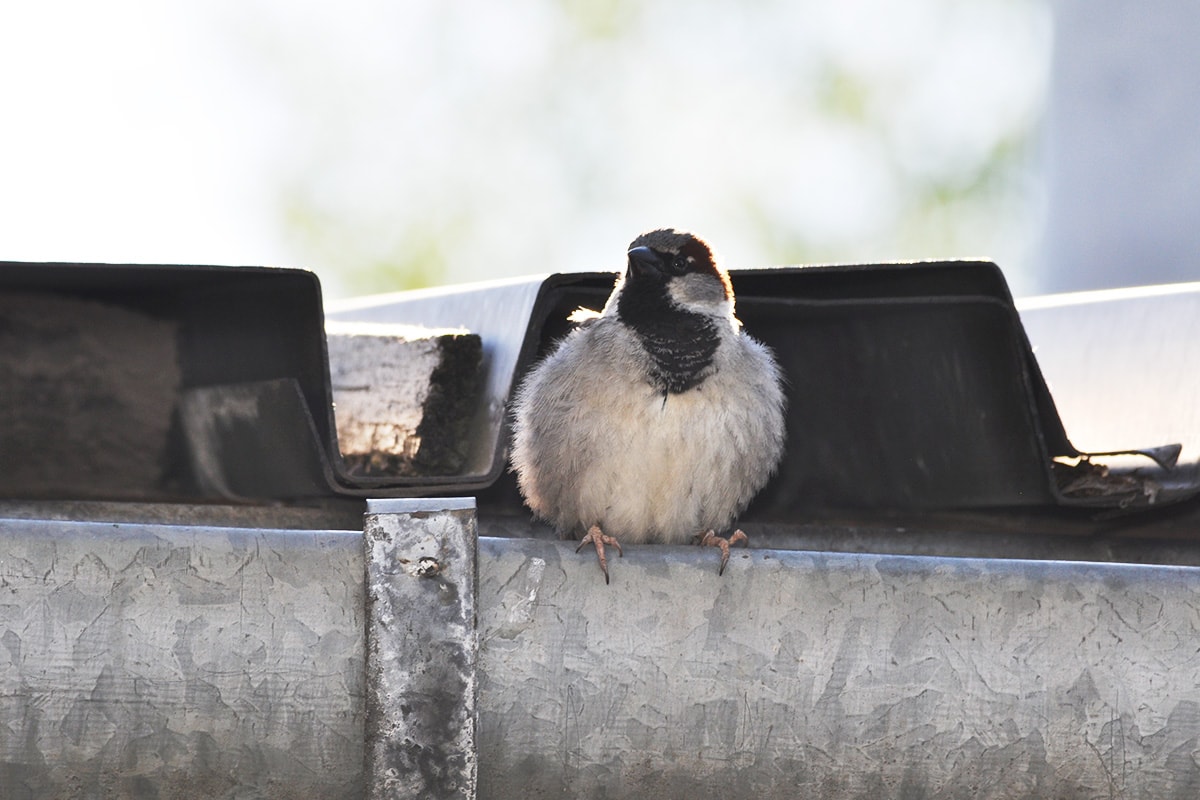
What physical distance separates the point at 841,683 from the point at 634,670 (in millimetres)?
205

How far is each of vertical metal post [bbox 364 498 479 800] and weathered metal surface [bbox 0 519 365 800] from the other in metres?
0.03

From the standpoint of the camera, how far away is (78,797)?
142cm

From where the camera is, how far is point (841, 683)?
150 cm

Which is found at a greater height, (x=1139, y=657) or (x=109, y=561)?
(x=109, y=561)

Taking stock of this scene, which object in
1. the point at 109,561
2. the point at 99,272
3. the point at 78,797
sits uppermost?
the point at 99,272

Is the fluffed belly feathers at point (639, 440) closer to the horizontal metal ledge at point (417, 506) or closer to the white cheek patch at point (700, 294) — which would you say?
the white cheek patch at point (700, 294)

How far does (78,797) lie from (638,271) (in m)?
1.76

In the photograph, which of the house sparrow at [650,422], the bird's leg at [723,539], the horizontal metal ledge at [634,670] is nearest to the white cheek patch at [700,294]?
the house sparrow at [650,422]

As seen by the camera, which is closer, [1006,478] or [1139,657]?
[1139,657]

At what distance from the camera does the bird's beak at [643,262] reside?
2965mm

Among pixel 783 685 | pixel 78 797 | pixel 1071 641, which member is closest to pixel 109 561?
pixel 78 797

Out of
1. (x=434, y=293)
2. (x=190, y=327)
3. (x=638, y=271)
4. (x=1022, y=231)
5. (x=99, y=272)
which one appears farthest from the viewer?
(x=1022, y=231)

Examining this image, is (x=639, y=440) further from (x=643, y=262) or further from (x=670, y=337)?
(x=643, y=262)

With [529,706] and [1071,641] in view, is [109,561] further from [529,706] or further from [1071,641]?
[1071,641]
